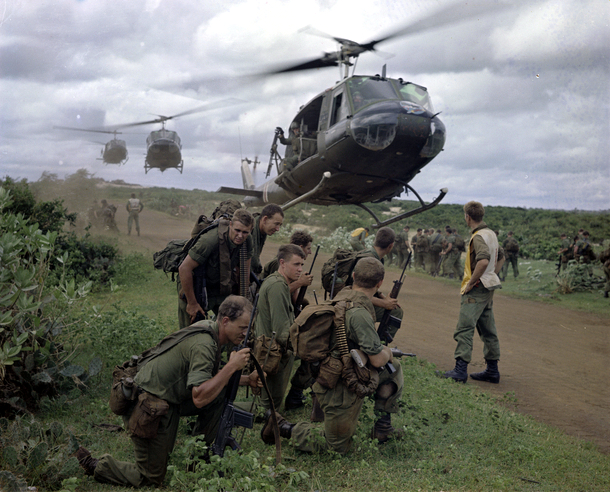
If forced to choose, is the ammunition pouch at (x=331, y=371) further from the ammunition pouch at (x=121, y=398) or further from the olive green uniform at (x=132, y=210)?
the olive green uniform at (x=132, y=210)

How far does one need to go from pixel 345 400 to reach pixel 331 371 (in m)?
0.25

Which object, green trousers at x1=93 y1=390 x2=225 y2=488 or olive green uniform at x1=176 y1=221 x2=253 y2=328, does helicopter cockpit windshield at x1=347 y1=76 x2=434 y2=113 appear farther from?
green trousers at x1=93 y1=390 x2=225 y2=488

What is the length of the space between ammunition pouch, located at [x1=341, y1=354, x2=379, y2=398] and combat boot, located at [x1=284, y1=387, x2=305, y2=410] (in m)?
1.25

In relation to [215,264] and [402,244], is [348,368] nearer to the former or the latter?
[215,264]

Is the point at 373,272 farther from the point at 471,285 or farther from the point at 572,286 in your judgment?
the point at 572,286

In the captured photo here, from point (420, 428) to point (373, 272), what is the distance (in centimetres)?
158

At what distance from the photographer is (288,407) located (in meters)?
4.55

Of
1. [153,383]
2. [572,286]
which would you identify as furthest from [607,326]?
[153,383]

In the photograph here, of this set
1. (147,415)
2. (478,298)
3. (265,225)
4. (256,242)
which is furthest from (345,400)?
Answer: (478,298)

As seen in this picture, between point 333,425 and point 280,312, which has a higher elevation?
point 280,312

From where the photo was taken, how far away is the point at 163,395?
3049 mm

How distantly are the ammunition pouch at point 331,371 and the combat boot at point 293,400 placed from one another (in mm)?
1205

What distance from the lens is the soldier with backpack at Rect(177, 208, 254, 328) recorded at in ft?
14.9

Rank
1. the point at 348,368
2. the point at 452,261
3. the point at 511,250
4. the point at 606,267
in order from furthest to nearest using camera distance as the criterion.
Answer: the point at 452,261
the point at 511,250
the point at 606,267
the point at 348,368
